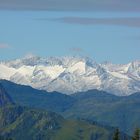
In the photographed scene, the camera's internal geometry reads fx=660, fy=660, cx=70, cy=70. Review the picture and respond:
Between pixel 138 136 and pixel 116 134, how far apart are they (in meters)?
9.70

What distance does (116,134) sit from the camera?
152000 mm

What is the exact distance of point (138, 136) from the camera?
143 m
